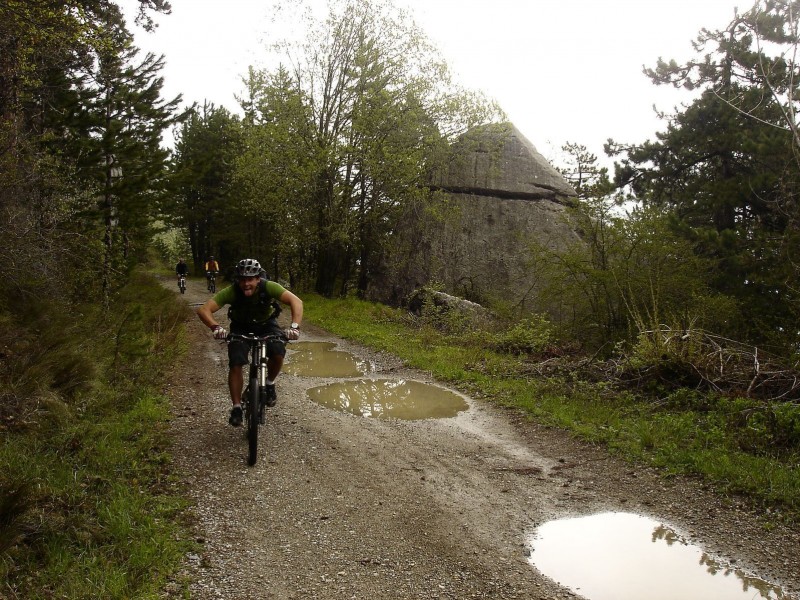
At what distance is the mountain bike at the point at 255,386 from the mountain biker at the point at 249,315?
11 centimetres

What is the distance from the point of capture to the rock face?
21.7 meters

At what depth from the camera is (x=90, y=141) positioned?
36.0 ft

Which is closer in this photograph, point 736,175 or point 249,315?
point 249,315

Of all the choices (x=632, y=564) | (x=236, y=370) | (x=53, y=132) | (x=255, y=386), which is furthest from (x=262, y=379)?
(x=53, y=132)

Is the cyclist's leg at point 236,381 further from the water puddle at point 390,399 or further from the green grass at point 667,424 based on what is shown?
the green grass at point 667,424

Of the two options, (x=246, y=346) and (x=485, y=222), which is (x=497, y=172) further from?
(x=246, y=346)

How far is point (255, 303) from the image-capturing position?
20.9 feet

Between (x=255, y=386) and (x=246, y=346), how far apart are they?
0.55 meters

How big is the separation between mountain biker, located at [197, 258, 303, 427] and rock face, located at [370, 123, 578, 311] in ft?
49.0

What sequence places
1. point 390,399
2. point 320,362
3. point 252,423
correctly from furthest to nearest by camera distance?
point 320,362 → point 390,399 → point 252,423

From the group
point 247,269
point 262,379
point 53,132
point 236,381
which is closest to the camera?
point 262,379

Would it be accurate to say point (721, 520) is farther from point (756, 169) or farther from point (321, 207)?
point (321, 207)

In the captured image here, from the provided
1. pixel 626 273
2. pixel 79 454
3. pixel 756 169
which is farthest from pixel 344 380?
pixel 756 169

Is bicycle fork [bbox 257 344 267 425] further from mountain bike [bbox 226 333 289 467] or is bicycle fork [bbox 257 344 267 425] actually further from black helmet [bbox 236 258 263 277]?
black helmet [bbox 236 258 263 277]
